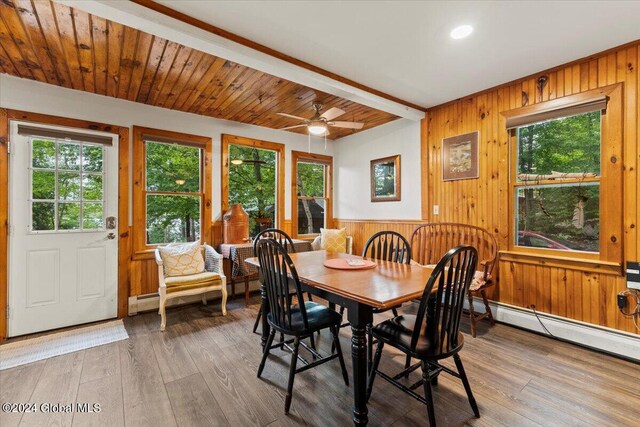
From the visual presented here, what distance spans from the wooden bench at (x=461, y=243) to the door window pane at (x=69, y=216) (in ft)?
13.1

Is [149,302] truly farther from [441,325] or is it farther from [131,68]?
[441,325]

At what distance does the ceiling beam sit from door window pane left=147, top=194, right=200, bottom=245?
2.23 metres

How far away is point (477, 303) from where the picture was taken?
337 centimetres

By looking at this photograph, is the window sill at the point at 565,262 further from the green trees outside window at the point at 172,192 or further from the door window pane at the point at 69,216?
the door window pane at the point at 69,216

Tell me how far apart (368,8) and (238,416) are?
276 centimetres

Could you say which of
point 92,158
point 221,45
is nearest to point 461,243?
point 221,45

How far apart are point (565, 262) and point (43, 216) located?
208 inches

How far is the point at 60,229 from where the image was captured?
10.1 ft

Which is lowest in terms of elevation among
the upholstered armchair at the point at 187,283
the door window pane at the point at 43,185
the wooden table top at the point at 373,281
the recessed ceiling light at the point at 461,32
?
the upholstered armchair at the point at 187,283

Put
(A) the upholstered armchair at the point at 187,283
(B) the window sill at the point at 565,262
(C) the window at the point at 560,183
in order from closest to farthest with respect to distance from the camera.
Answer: (B) the window sill at the point at 565,262 < (C) the window at the point at 560,183 < (A) the upholstered armchair at the point at 187,283

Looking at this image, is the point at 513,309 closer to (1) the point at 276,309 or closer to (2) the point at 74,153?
(1) the point at 276,309

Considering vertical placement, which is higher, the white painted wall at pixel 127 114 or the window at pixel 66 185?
the white painted wall at pixel 127 114

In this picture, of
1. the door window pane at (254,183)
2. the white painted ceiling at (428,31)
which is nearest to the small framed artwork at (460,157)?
the white painted ceiling at (428,31)

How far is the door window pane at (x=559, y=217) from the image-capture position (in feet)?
8.68
